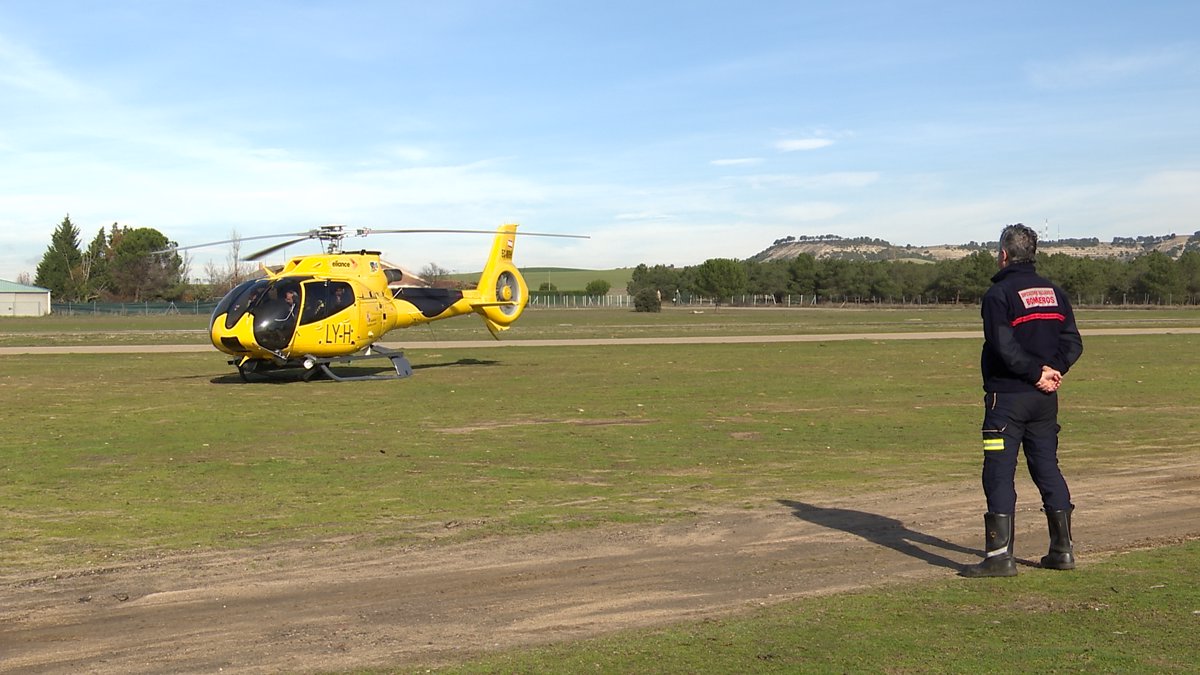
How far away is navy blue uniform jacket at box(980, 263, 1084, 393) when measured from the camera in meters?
8.30

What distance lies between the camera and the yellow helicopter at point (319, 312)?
25.9 m

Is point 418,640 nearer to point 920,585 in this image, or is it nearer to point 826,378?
point 920,585

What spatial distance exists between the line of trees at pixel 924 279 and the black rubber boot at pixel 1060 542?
116 m

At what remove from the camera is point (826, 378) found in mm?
28250

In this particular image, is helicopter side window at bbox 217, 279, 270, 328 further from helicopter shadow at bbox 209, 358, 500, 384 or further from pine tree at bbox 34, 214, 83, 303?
pine tree at bbox 34, 214, 83, 303

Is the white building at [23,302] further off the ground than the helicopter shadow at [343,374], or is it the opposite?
the white building at [23,302]

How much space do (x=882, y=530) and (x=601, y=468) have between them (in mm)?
4650

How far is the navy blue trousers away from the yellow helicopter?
20249 mm

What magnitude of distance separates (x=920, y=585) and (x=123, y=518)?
7070 mm

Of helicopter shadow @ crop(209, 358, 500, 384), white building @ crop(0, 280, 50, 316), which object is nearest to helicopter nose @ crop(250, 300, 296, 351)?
helicopter shadow @ crop(209, 358, 500, 384)

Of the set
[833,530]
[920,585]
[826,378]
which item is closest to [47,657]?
[920,585]

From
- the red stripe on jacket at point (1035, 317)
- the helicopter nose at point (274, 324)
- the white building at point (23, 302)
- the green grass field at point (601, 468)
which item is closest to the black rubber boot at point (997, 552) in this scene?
the green grass field at point (601, 468)

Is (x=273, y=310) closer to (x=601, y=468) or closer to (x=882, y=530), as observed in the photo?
(x=601, y=468)

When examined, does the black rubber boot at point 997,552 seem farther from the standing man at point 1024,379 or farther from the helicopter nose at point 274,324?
the helicopter nose at point 274,324
